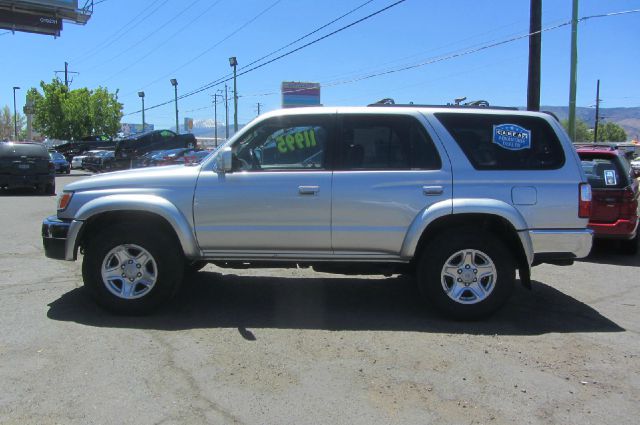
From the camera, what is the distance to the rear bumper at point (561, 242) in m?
5.09

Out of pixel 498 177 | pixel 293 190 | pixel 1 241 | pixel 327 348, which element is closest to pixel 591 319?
pixel 498 177

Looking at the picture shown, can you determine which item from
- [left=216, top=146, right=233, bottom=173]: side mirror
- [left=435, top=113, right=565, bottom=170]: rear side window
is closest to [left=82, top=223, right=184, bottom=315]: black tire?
[left=216, top=146, right=233, bottom=173]: side mirror

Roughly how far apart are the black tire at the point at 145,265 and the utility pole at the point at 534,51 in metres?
10.8

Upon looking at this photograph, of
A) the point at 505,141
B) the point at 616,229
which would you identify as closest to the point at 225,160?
the point at 505,141

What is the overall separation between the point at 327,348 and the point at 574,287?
3.69 meters

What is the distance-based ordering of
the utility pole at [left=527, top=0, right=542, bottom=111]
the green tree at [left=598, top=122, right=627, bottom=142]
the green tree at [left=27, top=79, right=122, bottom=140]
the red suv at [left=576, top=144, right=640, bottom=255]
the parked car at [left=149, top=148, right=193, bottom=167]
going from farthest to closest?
the green tree at [left=598, top=122, right=627, bottom=142] < the green tree at [left=27, top=79, right=122, bottom=140] < the parked car at [left=149, top=148, right=193, bottom=167] < the utility pole at [left=527, top=0, right=542, bottom=111] < the red suv at [left=576, top=144, right=640, bottom=255]

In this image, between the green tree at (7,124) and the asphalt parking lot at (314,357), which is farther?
the green tree at (7,124)

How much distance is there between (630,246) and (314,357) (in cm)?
634

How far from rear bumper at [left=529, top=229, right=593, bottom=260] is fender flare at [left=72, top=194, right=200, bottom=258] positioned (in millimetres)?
3154

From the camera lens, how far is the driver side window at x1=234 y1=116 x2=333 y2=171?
5.28 meters

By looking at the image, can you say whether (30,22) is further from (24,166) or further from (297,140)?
(297,140)

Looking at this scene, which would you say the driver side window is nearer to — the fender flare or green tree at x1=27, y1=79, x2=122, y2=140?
the fender flare

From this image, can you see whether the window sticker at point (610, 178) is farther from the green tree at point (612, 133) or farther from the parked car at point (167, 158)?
the green tree at point (612, 133)

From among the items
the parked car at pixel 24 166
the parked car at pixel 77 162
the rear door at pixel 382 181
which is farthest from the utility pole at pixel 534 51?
the parked car at pixel 77 162
